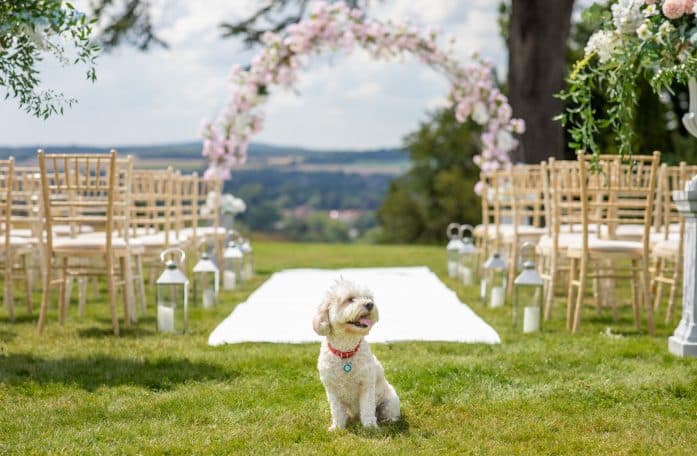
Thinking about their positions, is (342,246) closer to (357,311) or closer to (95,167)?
(95,167)

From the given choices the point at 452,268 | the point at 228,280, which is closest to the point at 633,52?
the point at 228,280

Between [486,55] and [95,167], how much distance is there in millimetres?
7070

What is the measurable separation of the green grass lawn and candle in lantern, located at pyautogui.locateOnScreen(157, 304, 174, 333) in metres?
0.18

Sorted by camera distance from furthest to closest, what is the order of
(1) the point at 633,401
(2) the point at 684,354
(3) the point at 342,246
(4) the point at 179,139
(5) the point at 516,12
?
1. (3) the point at 342,246
2. (5) the point at 516,12
3. (4) the point at 179,139
4. (2) the point at 684,354
5. (1) the point at 633,401

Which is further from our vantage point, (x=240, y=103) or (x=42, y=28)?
(x=240, y=103)

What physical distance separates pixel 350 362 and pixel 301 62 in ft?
27.0

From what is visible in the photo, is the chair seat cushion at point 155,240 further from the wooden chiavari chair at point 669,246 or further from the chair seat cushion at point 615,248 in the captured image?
the wooden chiavari chair at point 669,246

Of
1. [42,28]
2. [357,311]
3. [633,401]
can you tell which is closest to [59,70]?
[42,28]

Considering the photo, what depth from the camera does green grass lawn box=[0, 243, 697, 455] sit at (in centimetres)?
380

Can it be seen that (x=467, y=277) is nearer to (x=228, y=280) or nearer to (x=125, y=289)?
(x=228, y=280)

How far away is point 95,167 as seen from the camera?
6242 millimetres

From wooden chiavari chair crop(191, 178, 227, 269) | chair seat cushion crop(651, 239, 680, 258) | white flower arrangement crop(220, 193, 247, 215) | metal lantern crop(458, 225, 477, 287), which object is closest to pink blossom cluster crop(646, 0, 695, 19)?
chair seat cushion crop(651, 239, 680, 258)

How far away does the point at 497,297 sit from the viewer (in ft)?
26.2

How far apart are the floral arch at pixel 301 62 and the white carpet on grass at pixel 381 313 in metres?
2.10
